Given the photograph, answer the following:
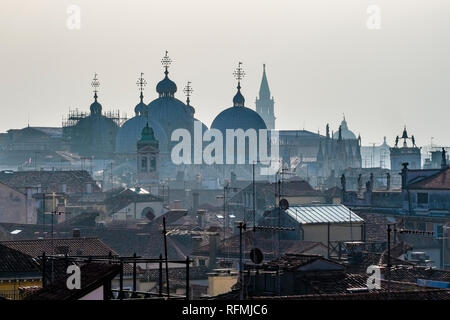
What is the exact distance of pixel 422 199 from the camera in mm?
42406

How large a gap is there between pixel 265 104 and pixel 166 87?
2755 inches

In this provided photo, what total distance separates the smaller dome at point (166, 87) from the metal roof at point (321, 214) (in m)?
80.3

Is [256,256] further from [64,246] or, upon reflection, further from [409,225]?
[409,225]

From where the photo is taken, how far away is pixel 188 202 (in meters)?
83.5

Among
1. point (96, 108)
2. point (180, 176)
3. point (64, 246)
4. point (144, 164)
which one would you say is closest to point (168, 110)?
point (96, 108)

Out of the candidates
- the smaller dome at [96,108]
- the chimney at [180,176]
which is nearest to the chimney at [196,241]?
the chimney at [180,176]

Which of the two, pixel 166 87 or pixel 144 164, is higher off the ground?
pixel 166 87

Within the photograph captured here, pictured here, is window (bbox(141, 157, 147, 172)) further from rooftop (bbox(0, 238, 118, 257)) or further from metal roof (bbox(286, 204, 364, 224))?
rooftop (bbox(0, 238, 118, 257))

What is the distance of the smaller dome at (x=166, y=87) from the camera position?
11769cm

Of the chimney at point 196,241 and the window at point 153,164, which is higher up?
the window at point 153,164

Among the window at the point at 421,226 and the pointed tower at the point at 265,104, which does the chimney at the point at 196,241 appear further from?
the pointed tower at the point at 265,104

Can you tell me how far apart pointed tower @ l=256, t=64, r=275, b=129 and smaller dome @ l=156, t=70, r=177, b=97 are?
6642 cm

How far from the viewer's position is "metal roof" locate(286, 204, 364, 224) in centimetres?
3591
